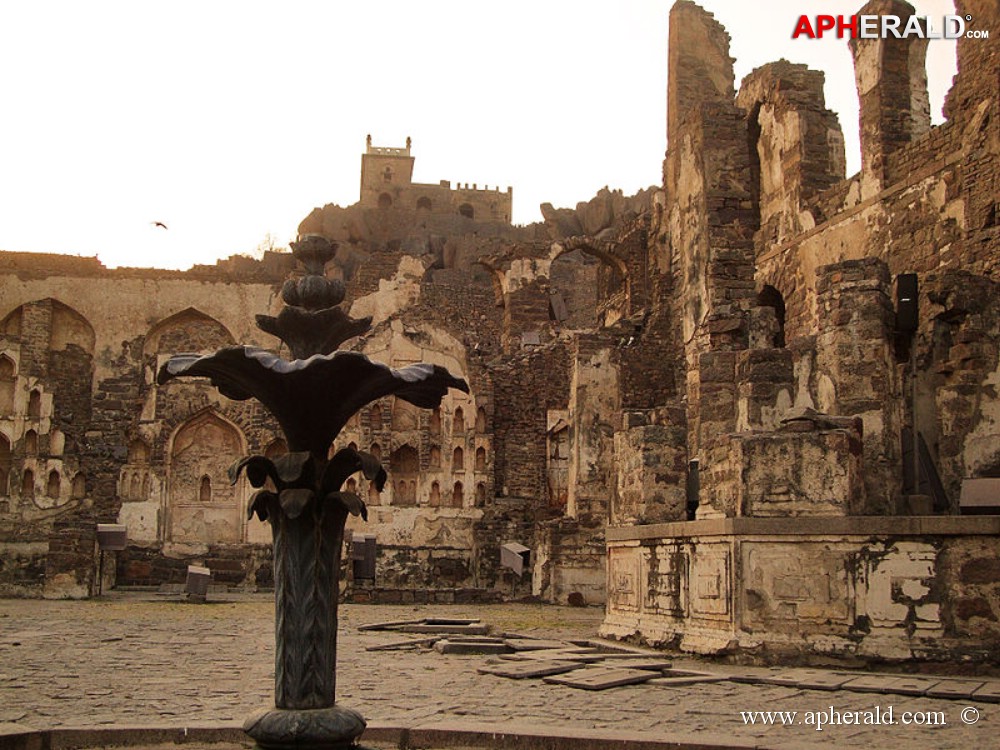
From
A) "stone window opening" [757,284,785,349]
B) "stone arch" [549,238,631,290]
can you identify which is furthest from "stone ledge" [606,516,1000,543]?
"stone arch" [549,238,631,290]

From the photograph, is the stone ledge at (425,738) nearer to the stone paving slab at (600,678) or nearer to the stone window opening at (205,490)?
the stone paving slab at (600,678)

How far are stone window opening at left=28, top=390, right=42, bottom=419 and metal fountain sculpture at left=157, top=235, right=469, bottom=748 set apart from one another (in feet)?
75.6

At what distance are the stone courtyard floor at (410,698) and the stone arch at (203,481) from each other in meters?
13.6

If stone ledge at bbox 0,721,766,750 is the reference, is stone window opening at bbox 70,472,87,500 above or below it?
above

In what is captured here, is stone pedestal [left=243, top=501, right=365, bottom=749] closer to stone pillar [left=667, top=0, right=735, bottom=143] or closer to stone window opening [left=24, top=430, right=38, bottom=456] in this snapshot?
stone pillar [left=667, top=0, right=735, bottom=143]

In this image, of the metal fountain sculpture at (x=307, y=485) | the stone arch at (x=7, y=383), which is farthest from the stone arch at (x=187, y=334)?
the metal fountain sculpture at (x=307, y=485)

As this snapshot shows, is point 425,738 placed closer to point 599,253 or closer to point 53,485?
point 599,253

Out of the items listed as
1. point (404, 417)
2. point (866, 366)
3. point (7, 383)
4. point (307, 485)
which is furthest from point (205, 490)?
point (307, 485)

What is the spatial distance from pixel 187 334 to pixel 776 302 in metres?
15.1

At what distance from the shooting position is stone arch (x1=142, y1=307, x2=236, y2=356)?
2822 centimetres

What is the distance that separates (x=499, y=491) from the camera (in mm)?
23875

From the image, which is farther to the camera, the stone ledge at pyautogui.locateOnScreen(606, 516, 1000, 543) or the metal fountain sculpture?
the stone ledge at pyautogui.locateOnScreen(606, 516, 1000, 543)

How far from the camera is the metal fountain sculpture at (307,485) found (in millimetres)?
4633

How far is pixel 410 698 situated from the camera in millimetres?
6863
